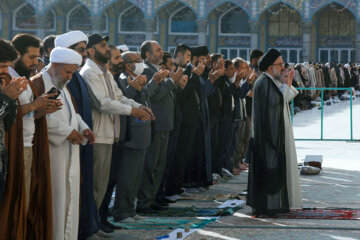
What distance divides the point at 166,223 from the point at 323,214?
1.28 meters

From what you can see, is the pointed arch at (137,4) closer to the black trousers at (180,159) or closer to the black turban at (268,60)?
the black trousers at (180,159)

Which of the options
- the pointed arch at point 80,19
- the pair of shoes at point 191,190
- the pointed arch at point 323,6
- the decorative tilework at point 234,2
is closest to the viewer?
the pair of shoes at point 191,190

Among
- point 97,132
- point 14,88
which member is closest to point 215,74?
point 97,132

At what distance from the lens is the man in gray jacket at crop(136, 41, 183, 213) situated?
19.8 ft

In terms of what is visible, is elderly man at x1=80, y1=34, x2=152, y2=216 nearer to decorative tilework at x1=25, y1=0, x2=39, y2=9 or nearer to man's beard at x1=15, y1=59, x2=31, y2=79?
man's beard at x1=15, y1=59, x2=31, y2=79

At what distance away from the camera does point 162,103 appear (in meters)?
6.22

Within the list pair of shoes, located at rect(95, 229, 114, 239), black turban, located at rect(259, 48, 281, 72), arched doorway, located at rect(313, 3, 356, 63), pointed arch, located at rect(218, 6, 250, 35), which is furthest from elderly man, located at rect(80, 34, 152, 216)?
pointed arch, located at rect(218, 6, 250, 35)

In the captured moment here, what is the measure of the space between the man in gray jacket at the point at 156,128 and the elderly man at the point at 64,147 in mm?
1757

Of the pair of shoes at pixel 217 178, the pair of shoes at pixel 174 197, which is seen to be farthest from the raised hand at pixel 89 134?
the pair of shoes at pixel 217 178

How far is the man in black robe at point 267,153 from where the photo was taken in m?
5.91

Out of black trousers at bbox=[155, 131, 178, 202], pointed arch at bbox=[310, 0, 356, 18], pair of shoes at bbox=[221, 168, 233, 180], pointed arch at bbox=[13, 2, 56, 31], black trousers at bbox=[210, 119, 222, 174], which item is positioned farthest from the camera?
pointed arch at bbox=[13, 2, 56, 31]

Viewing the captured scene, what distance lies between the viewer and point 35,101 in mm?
3773

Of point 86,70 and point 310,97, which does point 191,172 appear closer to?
point 86,70

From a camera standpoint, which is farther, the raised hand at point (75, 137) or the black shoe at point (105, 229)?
the black shoe at point (105, 229)
